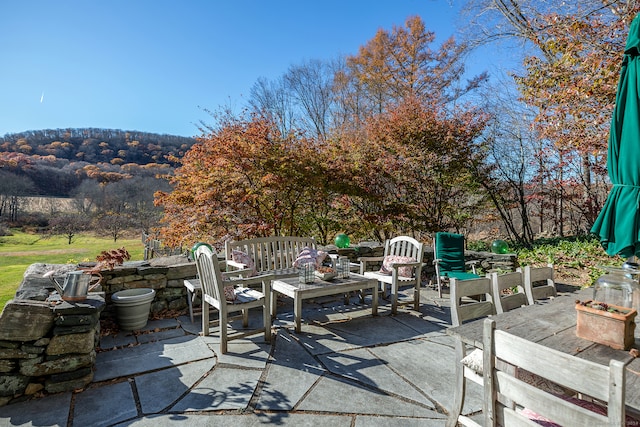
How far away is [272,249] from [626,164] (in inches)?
147

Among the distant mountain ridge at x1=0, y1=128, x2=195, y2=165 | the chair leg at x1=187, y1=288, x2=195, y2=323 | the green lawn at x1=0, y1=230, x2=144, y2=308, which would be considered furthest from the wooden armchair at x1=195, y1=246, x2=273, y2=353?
the distant mountain ridge at x1=0, y1=128, x2=195, y2=165

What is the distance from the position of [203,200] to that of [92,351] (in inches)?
131

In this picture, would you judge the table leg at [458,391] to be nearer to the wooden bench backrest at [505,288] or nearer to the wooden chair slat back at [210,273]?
the wooden bench backrest at [505,288]

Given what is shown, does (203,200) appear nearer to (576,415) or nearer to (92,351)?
(92,351)

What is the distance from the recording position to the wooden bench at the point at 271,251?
13.9 feet

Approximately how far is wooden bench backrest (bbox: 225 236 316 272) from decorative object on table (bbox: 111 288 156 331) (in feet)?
3.45

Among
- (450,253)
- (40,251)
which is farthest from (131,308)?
(40,251)

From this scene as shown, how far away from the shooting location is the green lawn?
5.64 meters

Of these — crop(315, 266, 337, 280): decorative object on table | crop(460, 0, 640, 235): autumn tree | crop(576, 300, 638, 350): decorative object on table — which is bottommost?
crop(315, 266, 337, 280): decorative object on table

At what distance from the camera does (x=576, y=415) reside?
1078mm

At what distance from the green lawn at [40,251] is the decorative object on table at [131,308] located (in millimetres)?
2058

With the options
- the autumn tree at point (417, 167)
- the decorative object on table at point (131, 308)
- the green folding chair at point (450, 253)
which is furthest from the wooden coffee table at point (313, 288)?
the autumn tree at point (417, 167)

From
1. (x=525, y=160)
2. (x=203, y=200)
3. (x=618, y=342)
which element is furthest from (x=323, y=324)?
(x=525, y=160)

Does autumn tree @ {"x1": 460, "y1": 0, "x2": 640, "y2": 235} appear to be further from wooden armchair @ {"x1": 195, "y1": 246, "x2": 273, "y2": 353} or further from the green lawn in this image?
the green lawn
